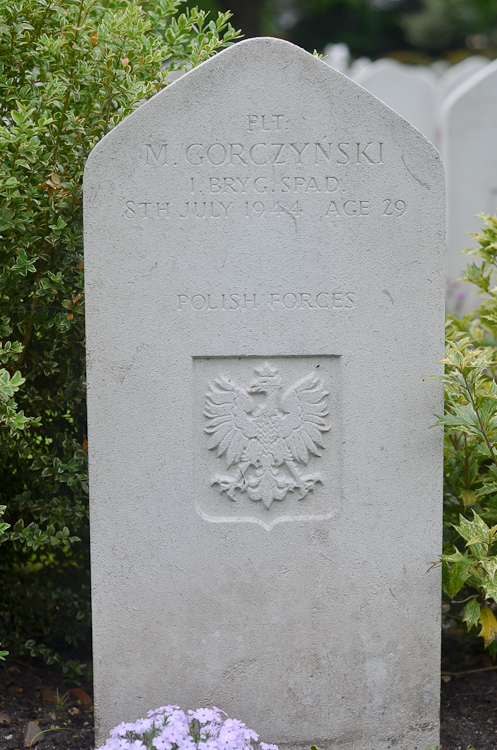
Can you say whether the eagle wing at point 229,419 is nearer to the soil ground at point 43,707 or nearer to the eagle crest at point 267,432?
the eagle crest at point 267,432

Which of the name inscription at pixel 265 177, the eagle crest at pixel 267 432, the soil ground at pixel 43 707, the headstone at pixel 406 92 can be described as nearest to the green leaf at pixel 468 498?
the eagle crest at pixel 267 432

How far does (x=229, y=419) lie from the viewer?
2.55 m

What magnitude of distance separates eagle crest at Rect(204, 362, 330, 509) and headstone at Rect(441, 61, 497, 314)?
5.67 meters

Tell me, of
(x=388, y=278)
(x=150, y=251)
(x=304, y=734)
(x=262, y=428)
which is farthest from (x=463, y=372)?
(x=304, y=734)

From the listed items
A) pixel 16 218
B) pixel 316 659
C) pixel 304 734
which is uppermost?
pixel 16 218

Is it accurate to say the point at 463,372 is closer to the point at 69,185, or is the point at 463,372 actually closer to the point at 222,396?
the point at 222,396

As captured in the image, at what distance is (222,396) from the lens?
2543 mm

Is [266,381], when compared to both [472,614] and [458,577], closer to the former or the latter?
[458,577]

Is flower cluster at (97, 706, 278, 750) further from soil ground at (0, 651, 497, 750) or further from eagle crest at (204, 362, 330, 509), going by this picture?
eagle crest at (204, 362, 330, 509)

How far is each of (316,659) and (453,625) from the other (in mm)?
1143

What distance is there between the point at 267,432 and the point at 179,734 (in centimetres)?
100

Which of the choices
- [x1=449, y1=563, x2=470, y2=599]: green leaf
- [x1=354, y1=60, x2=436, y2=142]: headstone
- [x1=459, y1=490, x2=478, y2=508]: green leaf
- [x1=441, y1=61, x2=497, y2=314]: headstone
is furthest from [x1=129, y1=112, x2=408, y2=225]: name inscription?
[x1=354, y1=60, x2=436, y2=142]: headstone

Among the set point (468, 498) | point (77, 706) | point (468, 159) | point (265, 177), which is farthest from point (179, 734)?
point (468, 159)

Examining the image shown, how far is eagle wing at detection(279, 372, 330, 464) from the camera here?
2.56m
